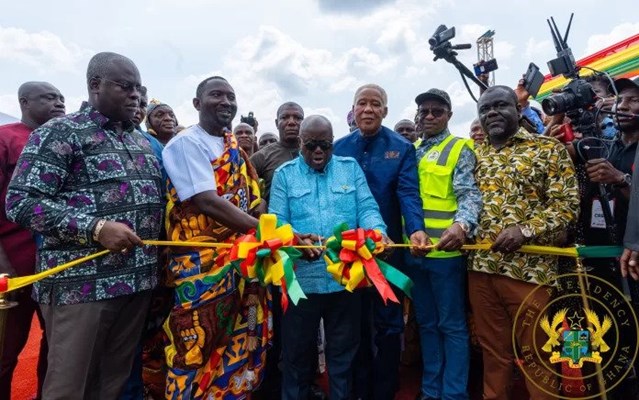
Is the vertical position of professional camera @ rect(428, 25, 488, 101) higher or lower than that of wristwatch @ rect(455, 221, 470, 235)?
higher

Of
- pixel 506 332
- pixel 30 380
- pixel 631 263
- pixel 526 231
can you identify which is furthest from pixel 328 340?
pixel 30 380

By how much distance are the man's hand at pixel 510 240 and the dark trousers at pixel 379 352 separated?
2.95ft

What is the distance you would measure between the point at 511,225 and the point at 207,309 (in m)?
1.98

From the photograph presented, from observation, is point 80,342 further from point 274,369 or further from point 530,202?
point 530,202

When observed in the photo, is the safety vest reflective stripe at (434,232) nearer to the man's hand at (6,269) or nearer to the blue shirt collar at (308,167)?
the blue shirt collar at (308,167)

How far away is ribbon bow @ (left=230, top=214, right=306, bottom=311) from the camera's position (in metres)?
2.33

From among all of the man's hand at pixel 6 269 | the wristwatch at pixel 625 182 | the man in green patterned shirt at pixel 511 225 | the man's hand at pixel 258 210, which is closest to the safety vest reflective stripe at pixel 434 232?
the man in green patterned shirt at pixel 511 225

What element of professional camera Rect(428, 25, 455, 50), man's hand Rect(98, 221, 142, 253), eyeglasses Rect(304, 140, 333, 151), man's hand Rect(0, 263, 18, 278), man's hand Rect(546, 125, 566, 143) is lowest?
man's hand Rect(0, 263, 18, 278)

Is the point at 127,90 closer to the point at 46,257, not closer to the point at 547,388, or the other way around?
the point at 46,257

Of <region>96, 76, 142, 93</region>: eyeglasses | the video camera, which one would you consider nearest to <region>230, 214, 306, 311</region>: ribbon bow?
<region>96, 76, 142, 93</region>: eyeglasses

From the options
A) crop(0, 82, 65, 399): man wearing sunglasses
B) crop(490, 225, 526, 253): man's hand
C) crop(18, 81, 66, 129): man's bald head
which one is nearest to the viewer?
crop(490, 225, 526, 253): man's hand

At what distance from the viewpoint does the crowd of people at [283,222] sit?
2264mm

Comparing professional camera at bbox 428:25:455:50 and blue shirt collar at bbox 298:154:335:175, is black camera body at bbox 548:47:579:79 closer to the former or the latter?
professional camera at bbox 428:25:455:50

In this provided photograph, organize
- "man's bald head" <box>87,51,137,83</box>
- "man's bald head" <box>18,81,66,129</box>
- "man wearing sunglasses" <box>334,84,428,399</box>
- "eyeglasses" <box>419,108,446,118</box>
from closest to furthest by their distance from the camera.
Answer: "man's bald head" <box>87,51,137,83</box> → "man wearing sunglasses" <box>334,84,428,399</box> → "eyeglasses" <box>419,108,446,118</box> → "man's bald head" <box>18,81,66,129</box>
